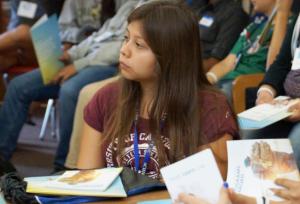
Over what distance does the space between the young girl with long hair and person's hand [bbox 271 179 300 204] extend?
0.46m

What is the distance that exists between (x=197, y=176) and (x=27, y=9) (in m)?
2.71

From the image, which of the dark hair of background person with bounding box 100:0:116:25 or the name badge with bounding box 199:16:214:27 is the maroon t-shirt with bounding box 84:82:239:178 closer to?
the name badge with bounding box 199:16:214:27

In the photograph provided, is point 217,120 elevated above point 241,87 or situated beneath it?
elevated above

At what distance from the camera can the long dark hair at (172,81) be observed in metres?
1.74

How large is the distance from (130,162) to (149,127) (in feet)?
0.43

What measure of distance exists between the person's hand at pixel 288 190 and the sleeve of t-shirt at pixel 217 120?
1.73 feet

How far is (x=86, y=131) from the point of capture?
1896 millimetres

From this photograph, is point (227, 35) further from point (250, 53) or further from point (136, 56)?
point (136, 56)

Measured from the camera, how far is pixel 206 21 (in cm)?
313

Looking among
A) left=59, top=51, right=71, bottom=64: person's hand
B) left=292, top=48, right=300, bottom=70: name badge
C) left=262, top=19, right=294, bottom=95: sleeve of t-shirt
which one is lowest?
left=59, top=51, right=71, bottom=64: person's hand

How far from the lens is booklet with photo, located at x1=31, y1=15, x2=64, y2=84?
3.01 meters

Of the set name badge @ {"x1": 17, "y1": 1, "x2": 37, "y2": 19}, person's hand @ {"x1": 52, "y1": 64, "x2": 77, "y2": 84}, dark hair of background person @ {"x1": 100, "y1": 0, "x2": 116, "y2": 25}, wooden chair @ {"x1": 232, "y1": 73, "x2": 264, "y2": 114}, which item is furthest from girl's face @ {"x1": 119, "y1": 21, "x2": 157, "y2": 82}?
name badge @ {"x1": 17, "y1": 1, "x2": 37, "y2": 19}

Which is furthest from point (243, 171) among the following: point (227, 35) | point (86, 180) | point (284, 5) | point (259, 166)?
point (227, 35)

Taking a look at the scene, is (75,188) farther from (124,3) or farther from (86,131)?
(124,3)
